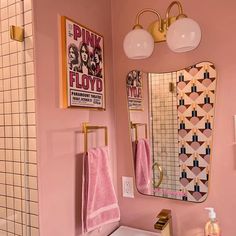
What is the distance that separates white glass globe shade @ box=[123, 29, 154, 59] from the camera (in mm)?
1247

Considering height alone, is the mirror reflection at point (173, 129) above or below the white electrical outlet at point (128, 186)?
above

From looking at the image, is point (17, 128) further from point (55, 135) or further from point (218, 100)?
point (218, 100)

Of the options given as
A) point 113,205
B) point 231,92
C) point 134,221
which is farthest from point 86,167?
point 231,92

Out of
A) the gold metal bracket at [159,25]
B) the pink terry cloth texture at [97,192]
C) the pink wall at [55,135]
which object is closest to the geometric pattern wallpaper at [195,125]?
the gold metal bracket at [159,25]

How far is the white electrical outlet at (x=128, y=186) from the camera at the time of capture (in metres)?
1.49

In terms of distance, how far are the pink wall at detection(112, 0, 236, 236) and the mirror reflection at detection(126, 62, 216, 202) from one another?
39 millimetres

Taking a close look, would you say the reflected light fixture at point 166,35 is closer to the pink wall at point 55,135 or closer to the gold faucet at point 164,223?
the pink wall at point 55,135

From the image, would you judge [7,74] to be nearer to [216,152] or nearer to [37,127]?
[37,127]

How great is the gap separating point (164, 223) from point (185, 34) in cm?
95

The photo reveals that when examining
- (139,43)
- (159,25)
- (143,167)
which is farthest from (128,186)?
(159,25)

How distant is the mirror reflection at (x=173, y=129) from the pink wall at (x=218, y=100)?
4cm

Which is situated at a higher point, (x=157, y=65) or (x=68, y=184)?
(x=157, y=65)

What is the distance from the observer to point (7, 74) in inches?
44.2

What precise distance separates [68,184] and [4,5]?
2.96ft
